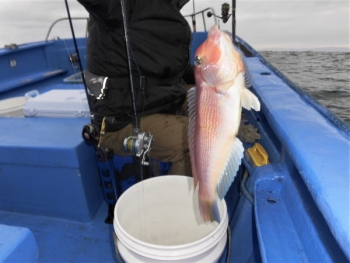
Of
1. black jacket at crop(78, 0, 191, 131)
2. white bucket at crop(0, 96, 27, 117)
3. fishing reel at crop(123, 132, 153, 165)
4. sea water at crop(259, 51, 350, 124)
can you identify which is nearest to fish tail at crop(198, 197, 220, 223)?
fishing reel at crop(123, 132, 153, 165)

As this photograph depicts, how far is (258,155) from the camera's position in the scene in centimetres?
157

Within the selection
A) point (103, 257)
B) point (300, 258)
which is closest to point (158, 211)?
point (103, 257)

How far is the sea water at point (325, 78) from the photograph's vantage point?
4395mm

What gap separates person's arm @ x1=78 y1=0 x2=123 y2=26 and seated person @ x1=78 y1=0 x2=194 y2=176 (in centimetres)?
8

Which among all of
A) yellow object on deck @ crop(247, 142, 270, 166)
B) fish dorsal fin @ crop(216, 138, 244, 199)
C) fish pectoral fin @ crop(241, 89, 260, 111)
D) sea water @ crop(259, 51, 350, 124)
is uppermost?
fish pectoral fin @ crop(241, 89, 260, 111)

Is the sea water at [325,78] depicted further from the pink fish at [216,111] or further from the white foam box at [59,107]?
the pink fish at [216,111]

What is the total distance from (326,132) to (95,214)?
5.39 ft

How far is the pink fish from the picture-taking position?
734mm

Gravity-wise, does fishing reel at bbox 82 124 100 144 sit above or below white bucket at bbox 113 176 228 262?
above

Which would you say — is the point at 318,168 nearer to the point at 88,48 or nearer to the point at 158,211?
the point at 158,211

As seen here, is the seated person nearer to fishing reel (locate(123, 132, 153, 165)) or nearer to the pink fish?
fishing reel (locate(123, 132, 153, 165))

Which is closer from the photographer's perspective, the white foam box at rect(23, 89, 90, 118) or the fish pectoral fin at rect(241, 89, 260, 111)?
the fish pectoral fin at rect(241, 89, 260, 111)

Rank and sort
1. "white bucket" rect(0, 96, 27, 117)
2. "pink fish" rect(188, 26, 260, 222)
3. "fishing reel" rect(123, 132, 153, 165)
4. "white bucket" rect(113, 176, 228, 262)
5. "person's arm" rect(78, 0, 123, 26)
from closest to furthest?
"pink fish" rect(188, 26, 260, 222) < "white bucket" rect(113, 176, 228, 262) < "person's arm" rect(78, 0, 123, 26) < "fishing reel" rect(123, 132, 153, 165) < "white bucket" rect(0, 96, 27, 117)

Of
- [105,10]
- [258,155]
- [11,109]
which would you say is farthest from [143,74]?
[11,109]
